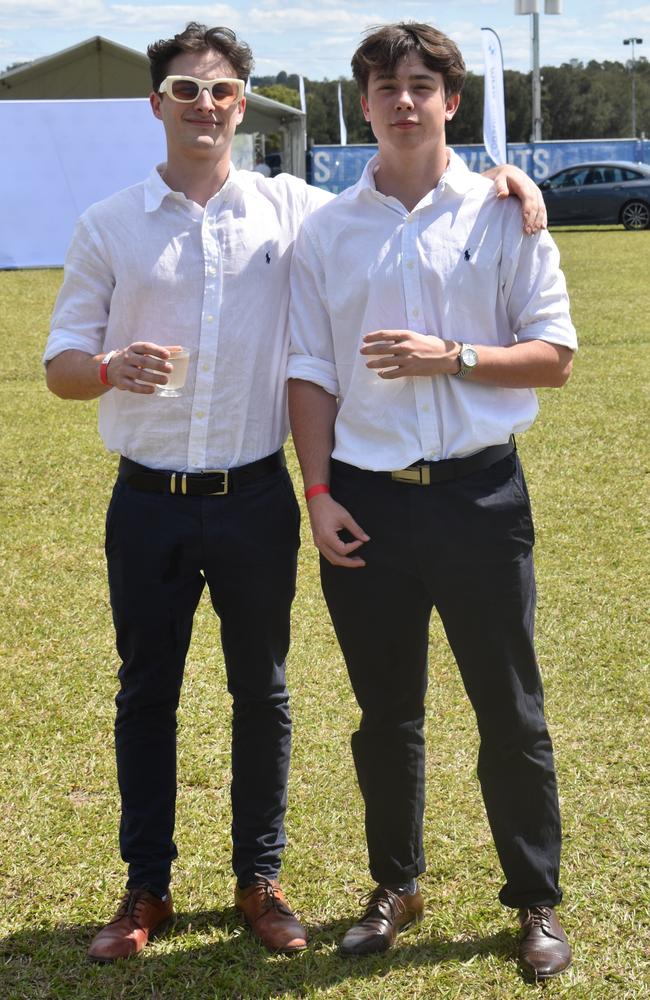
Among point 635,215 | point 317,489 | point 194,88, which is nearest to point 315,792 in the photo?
point 317,489

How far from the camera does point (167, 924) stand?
9.83 feet

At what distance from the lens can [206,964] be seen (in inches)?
112

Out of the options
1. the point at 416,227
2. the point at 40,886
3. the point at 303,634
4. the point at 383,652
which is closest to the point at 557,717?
the point at 303,634

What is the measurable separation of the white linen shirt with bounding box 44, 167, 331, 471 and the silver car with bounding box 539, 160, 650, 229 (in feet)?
72.5

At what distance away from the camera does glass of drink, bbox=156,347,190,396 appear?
2502mm

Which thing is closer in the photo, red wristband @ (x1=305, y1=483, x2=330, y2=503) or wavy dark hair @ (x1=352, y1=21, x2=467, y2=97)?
wavy dark hair @ (x1=352, y1=21, x2=467, y2=97)

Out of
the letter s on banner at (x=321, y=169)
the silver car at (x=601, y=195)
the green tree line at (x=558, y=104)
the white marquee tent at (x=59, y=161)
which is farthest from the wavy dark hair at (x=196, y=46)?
the green tree line at (x=558, y=104)

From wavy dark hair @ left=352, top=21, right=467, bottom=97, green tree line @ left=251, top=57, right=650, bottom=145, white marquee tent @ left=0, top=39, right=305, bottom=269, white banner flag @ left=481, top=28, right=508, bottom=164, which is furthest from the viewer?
green tree line @ left=251, top=57, right=650, bottom=145

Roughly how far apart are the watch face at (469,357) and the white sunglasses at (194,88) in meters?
0.82

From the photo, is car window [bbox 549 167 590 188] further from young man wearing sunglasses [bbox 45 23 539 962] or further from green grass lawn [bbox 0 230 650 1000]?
young man wearing sunglasses [bbox 45 23 539 962]

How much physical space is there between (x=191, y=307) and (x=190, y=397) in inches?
8.4

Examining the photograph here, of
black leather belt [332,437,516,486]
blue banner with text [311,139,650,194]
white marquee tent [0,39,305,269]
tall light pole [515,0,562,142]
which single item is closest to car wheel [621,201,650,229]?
blue banner with text [311,139,650,194]

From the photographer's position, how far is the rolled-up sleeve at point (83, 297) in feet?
8.75

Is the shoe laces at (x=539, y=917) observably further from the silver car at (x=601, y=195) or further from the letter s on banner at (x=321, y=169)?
the letter s on banner at (x=321, y=169)
